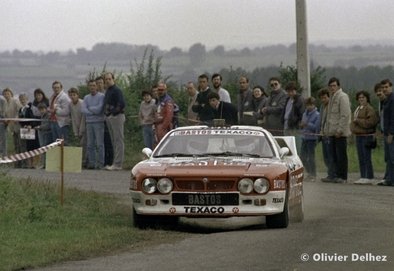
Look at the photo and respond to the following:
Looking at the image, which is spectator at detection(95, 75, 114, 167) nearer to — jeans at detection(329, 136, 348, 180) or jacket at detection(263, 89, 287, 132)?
jacket at detection(263, 89, 287, 132)

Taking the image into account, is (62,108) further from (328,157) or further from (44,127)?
(328,157)

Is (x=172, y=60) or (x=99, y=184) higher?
(x=172, y=60)

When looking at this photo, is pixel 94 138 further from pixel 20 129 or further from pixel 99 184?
pixel 99 184

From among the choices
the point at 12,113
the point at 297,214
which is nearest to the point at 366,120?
the point at 297,214

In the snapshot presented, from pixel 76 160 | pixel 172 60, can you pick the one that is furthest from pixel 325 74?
pixel 76 160

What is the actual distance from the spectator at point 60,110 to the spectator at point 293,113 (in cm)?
585

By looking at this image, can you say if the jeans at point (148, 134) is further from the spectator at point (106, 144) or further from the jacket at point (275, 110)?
the jacket at point (275, 110)

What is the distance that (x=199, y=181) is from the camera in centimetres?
1769

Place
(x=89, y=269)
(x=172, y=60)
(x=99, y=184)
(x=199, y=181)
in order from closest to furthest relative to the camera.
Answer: (x=89, y=269) → (x=199, y=181) → (x=99, y=184) → (x=172, y=60)

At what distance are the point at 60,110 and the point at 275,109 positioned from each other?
590cm

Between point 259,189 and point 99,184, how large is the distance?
8824 mm

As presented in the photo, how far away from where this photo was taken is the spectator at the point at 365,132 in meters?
27.4

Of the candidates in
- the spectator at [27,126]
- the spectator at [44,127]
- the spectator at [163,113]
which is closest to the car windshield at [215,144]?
the spectator at [163,113]

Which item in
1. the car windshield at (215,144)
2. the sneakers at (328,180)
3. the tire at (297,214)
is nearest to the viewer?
the car windshield at (215,144)
